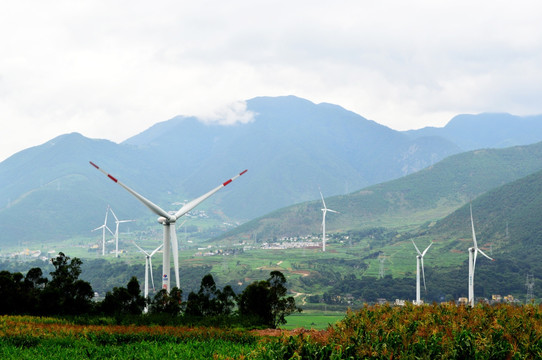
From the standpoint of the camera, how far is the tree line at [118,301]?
3569 centimetres

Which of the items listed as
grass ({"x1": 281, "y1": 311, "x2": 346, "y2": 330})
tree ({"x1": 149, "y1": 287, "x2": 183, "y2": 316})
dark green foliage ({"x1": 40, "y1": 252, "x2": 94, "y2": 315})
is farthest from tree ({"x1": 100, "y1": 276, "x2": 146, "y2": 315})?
grass ({"x1": 281, "y1": 311, "x2": 346, "y2": 330})

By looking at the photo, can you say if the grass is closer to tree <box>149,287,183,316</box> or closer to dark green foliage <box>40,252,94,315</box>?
tree <box>149,287,183,316</box>

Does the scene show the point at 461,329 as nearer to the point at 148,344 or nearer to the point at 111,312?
the point at 148,344

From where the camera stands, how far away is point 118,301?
A: 36188 mm

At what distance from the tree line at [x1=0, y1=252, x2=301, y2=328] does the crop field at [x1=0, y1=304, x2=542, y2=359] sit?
952 centimetres

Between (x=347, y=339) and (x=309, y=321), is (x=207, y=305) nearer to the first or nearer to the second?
(x=347, y=339)

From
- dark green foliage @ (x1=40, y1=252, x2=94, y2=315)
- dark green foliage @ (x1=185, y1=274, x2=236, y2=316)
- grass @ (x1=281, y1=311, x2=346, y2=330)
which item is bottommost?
grass @ (x1=281, y1=311, x2=346, y2=330)

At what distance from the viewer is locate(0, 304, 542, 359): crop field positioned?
553 inches

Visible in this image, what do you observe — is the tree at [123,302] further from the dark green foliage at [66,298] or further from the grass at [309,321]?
the grass at [309,321]

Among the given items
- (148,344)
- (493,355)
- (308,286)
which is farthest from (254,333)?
(308,286)

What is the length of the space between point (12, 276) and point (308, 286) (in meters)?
157

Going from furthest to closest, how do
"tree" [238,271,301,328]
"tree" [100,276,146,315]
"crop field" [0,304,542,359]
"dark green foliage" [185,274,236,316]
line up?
1. "dark green foliage" [185,274,236,316]
2. "tree" [238,271,301,328]
3. "tree" [100,276,146,315]
4. "crop field" [0,304,542,359]

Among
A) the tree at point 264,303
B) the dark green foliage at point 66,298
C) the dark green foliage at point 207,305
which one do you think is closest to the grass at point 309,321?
the dark green foliage at point 207,305

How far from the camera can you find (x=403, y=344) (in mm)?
14297
